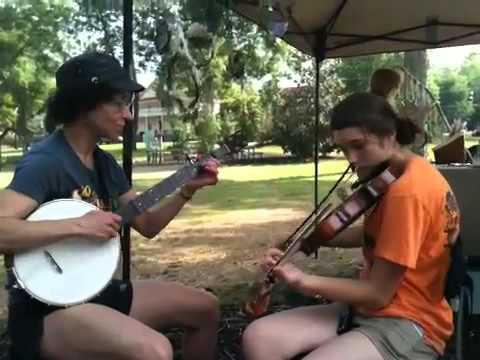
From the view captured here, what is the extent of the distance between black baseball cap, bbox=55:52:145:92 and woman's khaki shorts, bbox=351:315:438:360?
1.04 metres

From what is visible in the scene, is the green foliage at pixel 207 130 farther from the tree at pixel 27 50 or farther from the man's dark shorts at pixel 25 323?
the man's dark shorts at pixel 25 323

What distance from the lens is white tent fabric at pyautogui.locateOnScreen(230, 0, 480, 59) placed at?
182 inches

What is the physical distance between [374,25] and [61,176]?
3.69m

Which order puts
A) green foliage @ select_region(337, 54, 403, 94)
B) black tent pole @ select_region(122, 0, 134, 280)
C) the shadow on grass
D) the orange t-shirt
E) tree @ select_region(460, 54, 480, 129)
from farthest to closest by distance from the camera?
1. tree @ select_region(460, 54, 480, 129)
2. green foliage @ select_region(337, 54, 403, 94)
3. the shadow on grass
4. black tent pole @ select_region(122, 0, 134, 280)
5. the orange t-shirt

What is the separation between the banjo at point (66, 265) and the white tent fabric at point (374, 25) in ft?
7.69

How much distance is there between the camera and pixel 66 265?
1.95 metres

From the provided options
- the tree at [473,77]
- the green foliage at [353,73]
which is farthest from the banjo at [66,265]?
the tree at [473,77]

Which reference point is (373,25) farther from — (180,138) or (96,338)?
(180,138)

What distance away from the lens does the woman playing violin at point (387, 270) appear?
175 centimetres

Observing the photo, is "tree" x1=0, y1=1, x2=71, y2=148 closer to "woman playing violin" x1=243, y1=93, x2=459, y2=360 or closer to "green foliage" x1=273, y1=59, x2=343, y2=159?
"green foliage" x1=273, y1=59, x2=343, y2=159

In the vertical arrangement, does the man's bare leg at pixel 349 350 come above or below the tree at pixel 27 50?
below

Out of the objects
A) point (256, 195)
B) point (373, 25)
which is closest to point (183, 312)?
point (373, 25)

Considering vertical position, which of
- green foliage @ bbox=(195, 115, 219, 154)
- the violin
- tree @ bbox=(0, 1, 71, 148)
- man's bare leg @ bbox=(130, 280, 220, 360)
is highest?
tree @ bbox=(0, 1, 71, 148)

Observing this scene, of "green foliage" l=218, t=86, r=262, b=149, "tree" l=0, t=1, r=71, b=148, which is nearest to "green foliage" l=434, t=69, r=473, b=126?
"green foliage" l=218, t=86, r=262, b=149
